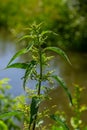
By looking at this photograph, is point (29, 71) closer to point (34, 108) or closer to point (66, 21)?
point (34, 108)

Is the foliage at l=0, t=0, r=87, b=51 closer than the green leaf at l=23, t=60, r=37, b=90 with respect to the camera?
No

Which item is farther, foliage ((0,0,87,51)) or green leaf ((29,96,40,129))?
foliage ((0,0,87,51))

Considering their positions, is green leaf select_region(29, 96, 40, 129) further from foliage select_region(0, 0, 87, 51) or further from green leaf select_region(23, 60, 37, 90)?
foliage select_region(0, 0, 87, 51)

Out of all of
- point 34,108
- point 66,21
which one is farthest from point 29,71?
point 66,21

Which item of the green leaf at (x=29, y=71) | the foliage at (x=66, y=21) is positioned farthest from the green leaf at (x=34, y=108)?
the foliage at (x=66, y=21)

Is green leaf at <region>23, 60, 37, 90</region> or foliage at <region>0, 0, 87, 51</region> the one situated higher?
foliage at <region>0, 0, 87, 51</region>

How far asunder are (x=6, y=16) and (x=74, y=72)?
4.88 m

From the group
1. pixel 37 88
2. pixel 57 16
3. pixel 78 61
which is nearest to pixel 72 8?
pixel 57 16

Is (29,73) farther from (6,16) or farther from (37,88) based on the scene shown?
(6,16)

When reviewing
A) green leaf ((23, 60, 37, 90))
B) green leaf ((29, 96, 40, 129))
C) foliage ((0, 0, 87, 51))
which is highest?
foliage ((0, 0, 87, 51))

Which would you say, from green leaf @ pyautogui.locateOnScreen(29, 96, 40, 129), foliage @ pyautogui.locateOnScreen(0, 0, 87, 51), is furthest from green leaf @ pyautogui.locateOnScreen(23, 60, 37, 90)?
foliage @ pyautogui.locateOnScreen(0, 0, 87, 51)

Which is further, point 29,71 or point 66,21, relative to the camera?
point 66,21

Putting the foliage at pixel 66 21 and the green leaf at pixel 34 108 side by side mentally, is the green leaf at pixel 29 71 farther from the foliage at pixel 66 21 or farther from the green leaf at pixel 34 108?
the foliage at pixel 66 21

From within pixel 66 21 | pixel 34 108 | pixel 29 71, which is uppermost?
pixel 66 21
